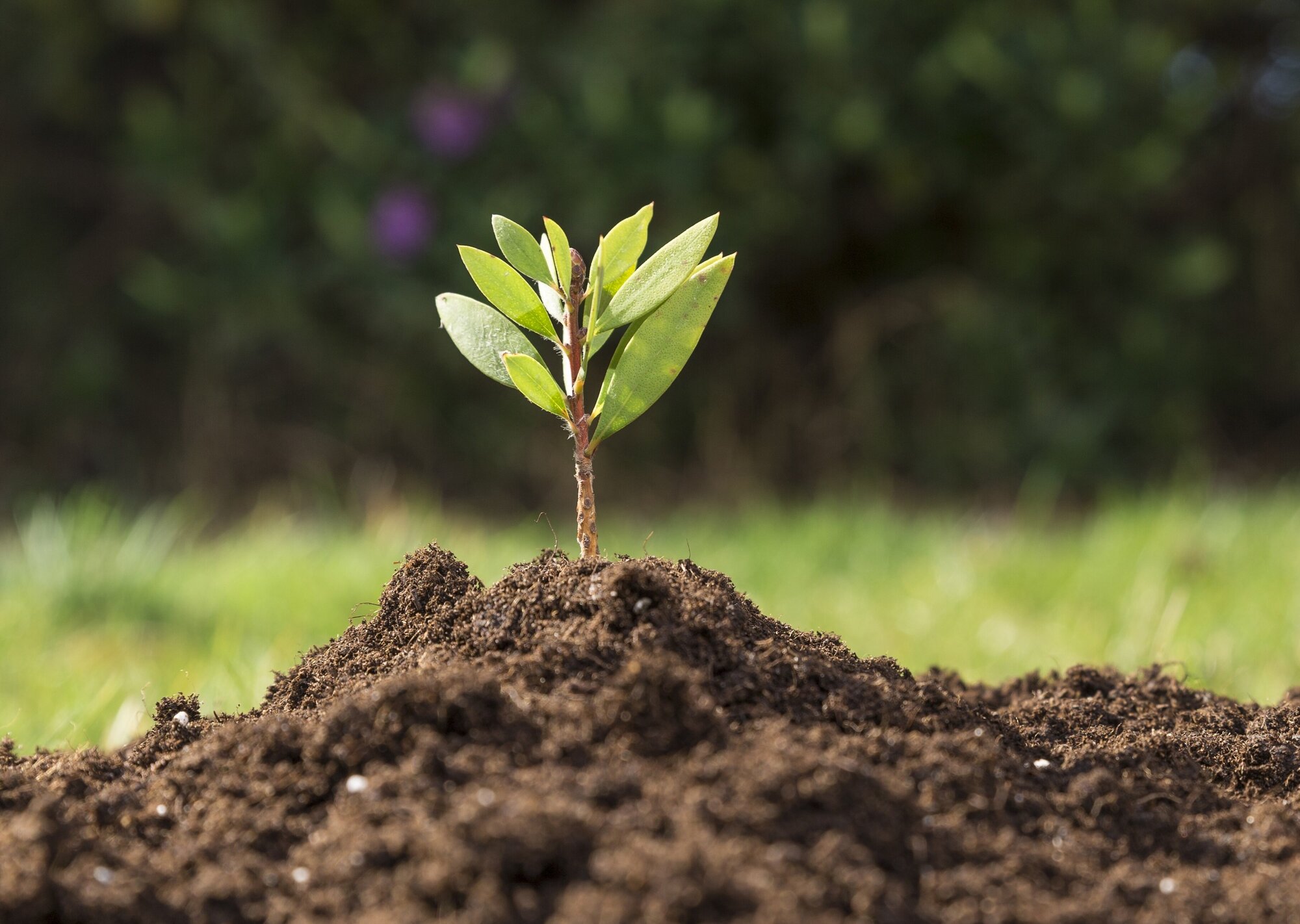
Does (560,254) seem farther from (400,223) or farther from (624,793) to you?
(400,223)

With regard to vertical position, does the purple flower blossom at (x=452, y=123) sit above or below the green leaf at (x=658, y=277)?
above

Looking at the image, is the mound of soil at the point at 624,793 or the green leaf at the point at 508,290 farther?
the green leaf at the point at 508,290

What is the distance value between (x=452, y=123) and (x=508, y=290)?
381 centimetres

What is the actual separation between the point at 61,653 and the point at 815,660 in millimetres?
1801

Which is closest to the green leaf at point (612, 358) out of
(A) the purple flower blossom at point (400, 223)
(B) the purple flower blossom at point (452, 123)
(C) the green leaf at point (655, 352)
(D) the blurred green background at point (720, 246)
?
(C) the green leaf at point (655, 352)

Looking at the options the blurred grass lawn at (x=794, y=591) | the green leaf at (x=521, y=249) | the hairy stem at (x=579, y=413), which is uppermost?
the blurred grass lawn at (x=794, y=591)

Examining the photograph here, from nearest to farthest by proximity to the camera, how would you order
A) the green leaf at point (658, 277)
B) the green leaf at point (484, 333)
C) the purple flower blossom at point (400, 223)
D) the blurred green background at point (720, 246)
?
1. the green leaf at point (658, 277)
2. the green leaf at point (484, 333)
3. the blurred green background at point (720, 246)
4. the purple flower blossom at point (400, 223)

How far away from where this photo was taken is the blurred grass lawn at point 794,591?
82.8 inches

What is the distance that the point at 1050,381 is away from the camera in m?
5.05

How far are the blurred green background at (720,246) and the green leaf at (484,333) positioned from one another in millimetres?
2114

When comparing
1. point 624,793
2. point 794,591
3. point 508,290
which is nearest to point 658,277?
point 508,290

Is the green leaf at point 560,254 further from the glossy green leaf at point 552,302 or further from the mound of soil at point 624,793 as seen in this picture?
the mound of soil at point 624,793

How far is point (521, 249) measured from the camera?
4.24 ft

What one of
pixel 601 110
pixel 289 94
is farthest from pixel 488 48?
pixel 289 94
